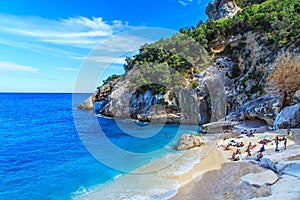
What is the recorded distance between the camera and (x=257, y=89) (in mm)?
28156

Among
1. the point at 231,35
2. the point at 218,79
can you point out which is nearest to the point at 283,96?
the point at 218,79

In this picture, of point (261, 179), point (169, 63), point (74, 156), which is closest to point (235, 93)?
point (169, 63)

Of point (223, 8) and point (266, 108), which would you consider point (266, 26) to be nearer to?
point (266, 108)

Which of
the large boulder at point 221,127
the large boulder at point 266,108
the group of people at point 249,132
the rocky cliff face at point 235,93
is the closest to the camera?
the group of people at point 249,132

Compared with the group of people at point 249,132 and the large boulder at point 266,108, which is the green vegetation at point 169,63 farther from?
the group of people at point 249,132

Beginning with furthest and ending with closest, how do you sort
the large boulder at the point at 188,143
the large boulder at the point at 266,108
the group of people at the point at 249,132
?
the large boulder at the point at 266,108 < the group of people at the point at 249,132 < the large boulder at the point at 188,143

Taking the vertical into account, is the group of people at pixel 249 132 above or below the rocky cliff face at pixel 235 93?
below

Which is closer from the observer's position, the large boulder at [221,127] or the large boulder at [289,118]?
the large boulder at [289,118]

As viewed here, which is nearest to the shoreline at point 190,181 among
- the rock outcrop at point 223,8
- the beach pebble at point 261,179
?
the beach pebble at point 261,179

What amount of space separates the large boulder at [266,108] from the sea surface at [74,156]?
26.2 ft

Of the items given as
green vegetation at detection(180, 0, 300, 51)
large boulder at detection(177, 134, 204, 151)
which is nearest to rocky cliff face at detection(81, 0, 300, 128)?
green vegetation at detection(180, 0, 300, 51)

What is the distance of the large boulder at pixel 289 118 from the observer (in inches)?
857

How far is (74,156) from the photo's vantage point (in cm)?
2072

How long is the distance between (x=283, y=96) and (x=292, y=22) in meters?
11.5
